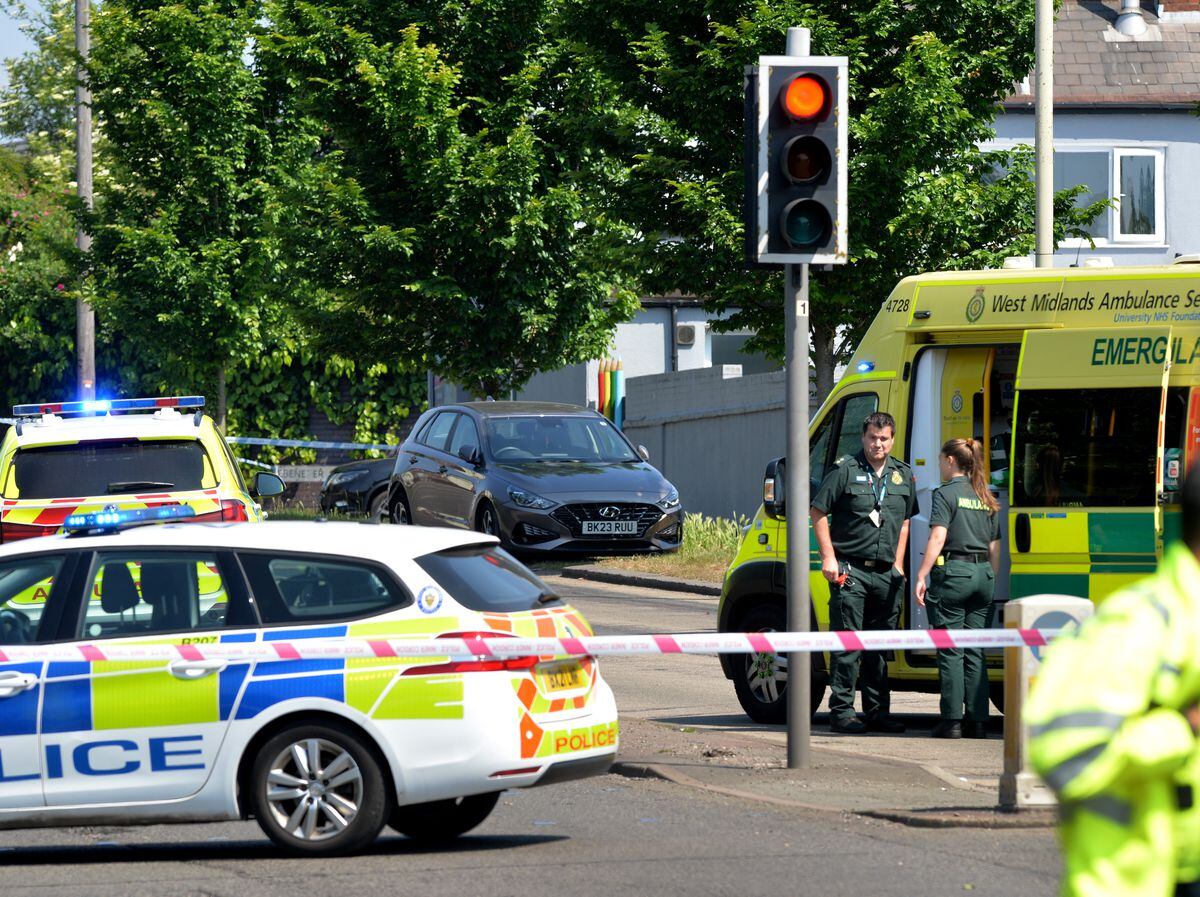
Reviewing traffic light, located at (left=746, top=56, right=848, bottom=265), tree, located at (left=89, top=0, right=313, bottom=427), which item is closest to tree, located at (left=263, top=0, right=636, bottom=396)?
tree, located at (left=89, top=0, right=313, bottom=427)

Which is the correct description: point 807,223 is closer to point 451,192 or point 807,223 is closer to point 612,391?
point 451,192

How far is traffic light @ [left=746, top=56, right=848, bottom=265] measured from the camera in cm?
932

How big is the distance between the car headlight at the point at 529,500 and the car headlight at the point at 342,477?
7.65m

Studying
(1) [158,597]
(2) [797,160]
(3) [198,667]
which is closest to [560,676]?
(3) [198,667]

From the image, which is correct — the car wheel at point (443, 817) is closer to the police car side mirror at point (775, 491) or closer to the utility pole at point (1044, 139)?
the police car side mirror at point (775, 491)

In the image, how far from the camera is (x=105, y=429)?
12.8m

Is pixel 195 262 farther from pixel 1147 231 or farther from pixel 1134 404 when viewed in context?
pixel 1134 404

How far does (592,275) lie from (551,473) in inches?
261

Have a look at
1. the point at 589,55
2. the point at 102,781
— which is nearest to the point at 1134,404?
the point at 102,781

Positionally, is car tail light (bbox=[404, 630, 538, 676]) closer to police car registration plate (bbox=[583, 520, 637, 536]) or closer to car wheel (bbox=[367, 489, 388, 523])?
police car registration plate (bbox=[583, 520, 637, 536])

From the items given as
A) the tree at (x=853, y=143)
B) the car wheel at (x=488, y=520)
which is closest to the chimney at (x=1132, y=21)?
the tree at (x=853, y=143)

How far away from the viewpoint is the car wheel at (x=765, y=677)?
39.0 ft

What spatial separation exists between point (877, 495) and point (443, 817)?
12.8 feet

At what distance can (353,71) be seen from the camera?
87.0 feet
